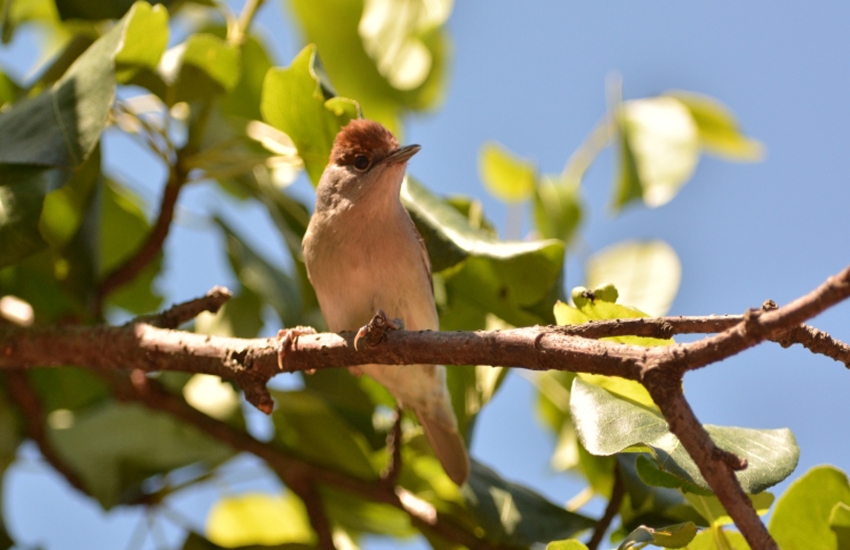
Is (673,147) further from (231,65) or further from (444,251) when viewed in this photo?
(231,65)

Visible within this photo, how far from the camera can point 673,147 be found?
10.3ft

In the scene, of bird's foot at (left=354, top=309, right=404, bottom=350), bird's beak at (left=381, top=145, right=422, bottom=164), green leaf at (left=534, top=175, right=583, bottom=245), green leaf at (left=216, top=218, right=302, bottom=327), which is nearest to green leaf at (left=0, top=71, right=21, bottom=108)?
green leaf at (left=216, top=218, right=302, bottom=327)

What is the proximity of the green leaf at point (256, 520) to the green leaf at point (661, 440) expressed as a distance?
2.02 metres

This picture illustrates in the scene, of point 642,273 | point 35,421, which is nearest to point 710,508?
point 642,273

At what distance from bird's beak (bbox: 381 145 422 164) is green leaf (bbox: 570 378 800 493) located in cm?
134

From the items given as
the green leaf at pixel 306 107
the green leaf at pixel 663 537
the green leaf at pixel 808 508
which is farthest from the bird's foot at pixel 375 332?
the green leaf at pixel 808 508

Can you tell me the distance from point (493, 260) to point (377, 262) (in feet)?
2.16

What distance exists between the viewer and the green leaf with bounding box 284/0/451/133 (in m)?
3.37

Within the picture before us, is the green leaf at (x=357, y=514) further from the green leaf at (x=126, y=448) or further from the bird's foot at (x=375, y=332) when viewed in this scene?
the bird's foot at (x=375, y=332)

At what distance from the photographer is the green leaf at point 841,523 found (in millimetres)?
1820

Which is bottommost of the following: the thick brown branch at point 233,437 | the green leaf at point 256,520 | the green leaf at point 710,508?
the green leaf at point 256,520

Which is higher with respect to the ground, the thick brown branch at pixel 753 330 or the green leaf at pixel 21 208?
the thick brown branch at pixel 753 330

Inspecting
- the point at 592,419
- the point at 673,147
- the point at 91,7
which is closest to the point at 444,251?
the point at 592,419

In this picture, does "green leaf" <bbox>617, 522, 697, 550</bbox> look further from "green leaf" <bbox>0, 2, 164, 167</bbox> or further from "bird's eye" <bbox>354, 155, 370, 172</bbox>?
"bird's eye" <bbox>354, 155, 370, 172</bbox>
